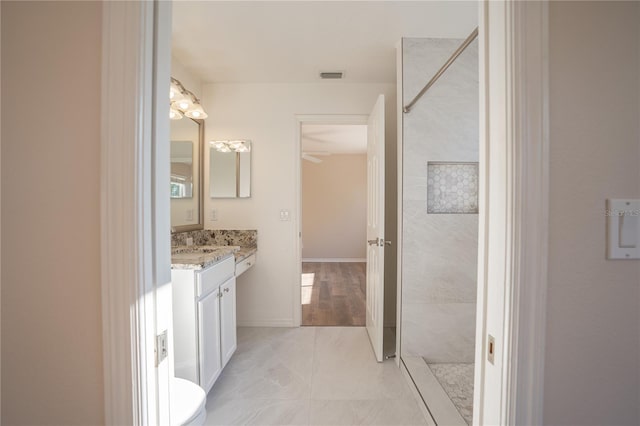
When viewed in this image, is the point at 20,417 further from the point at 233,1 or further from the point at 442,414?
the point at 233,1

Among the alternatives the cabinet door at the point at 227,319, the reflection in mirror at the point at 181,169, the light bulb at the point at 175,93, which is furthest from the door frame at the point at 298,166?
the light bulb at the point at 175,93

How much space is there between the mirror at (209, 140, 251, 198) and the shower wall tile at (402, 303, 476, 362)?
6.25 ft

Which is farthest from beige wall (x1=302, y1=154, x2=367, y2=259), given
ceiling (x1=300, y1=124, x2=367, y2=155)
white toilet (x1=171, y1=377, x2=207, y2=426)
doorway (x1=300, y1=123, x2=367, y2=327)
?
white toilet (x1=171, y1=377, x2=207, y2=426)

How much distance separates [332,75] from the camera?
274cm

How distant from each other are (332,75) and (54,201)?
2579mm

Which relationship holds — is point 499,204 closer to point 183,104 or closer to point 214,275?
point 214,275

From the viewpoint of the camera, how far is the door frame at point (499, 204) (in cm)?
56

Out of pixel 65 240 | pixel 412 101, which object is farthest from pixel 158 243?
pixel 412 101

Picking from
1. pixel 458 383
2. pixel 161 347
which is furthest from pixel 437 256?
pixel 161 347

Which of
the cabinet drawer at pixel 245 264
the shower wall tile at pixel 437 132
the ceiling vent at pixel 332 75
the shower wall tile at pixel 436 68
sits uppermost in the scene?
the ceiling vent at pixel 332 75

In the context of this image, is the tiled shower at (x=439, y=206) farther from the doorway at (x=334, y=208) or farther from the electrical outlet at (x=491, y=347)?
the doorway at (x=334, y=208)

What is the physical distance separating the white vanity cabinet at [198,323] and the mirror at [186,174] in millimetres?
888

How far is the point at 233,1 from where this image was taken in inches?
70.6

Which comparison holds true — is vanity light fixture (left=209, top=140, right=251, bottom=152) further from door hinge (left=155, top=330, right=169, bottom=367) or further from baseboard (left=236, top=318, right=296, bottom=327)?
door hinge (left=155, top=330, right=169, bottom=367)
